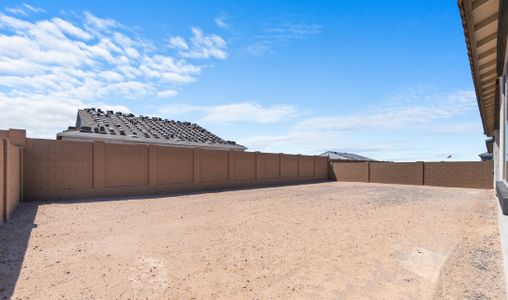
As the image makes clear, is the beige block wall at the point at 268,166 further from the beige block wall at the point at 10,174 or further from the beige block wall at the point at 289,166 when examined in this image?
the beige block wall at the point at 10,174

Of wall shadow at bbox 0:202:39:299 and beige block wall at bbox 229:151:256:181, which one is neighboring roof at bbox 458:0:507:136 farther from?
beige block wall at bbox 229:151:256:181

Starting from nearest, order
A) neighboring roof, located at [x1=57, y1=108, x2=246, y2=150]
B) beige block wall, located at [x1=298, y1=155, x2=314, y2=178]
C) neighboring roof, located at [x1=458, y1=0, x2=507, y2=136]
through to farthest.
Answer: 1. neighboring roof, located at [x1=458, y1=0, x2=507, y2=136]
2. neighboring roof, located at [x1=57, y1=108, x2=246, y2=150]
3. beige block wall, located at [x1=298, y1=155, x2=314, y2=178]

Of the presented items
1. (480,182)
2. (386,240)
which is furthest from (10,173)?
(480,182)

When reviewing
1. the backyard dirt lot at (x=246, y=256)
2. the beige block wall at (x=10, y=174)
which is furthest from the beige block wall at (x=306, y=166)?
the beige block wall at (x=10, y=174)

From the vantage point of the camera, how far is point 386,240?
6055 mm

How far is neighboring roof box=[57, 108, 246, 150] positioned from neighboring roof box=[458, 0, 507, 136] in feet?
A: 51.5

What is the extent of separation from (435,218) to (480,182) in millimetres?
15129

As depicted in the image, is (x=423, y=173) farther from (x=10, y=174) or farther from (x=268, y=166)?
(x=10, y=174)

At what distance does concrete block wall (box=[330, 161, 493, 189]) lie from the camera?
20109 millimetres

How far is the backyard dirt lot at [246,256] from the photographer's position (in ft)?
12.1

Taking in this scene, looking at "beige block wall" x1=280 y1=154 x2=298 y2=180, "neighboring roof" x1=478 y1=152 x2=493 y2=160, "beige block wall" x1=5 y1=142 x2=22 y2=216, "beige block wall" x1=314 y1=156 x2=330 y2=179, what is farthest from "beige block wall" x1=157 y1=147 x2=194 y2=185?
"neighboring roof" x1=478 y1=152 x2=493 y2=160

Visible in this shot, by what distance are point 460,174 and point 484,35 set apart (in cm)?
2054

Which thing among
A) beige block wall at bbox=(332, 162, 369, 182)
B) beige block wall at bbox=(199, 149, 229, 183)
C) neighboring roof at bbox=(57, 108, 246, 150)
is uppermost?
neighboring roof at bbox=(57, 108, 246, 150)

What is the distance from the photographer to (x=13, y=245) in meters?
5.27
